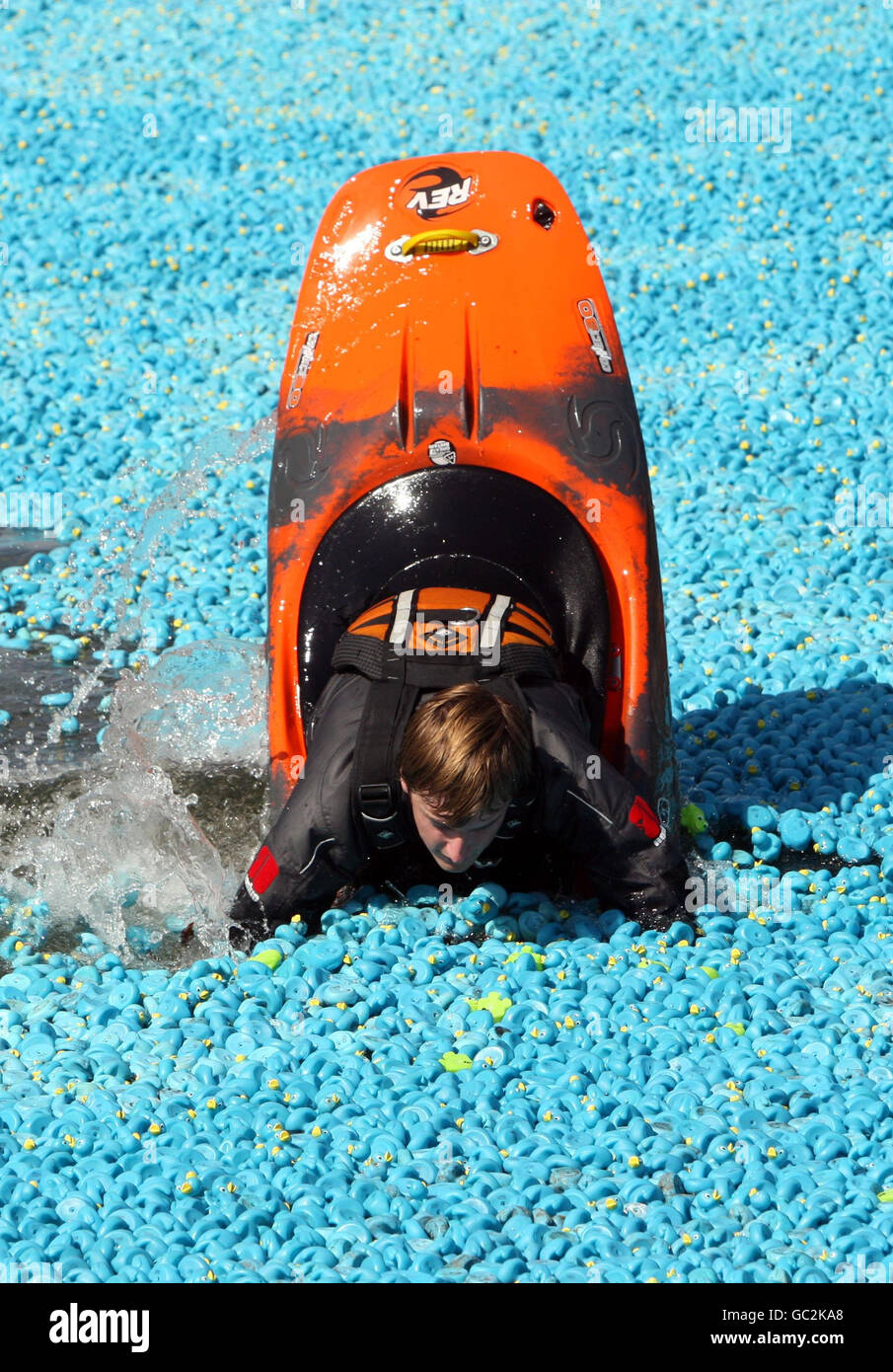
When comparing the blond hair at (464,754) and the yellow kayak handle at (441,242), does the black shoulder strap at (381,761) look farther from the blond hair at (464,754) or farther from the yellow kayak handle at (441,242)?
the yellow kayak handle at (441,242)

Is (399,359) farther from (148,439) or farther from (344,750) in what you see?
(148,439)

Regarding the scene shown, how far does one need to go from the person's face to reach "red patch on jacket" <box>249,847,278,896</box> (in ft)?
1.24

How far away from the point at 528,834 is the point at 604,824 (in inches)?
7.6

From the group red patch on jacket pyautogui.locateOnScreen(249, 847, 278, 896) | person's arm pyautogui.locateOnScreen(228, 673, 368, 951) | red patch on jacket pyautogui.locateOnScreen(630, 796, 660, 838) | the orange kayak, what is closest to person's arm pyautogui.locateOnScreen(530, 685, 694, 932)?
red patch on jacket pyautogui.locateOnScreen(630, 796, 660, 838)

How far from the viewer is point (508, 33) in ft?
30.5

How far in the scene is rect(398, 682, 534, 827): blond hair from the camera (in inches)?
120

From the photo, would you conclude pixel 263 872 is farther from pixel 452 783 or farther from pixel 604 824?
pixel 604 824

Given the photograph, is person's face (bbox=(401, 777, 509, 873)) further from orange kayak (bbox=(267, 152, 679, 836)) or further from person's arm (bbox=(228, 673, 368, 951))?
orange kayak (bbox=(267, 152, 679, 836))

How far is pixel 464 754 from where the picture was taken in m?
3.05

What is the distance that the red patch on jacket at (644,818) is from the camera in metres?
3.47

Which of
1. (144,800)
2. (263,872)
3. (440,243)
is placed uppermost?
(440,243)

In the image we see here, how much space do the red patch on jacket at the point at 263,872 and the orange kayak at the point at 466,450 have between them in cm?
28

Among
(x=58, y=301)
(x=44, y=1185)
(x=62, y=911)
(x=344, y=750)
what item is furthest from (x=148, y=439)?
(x=44, y=1185)

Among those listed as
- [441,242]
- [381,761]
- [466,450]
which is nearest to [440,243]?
[441,242]
